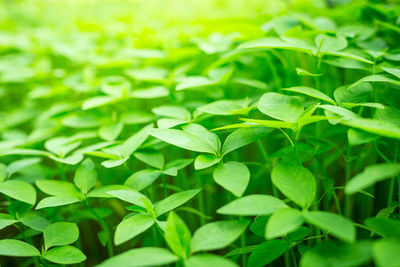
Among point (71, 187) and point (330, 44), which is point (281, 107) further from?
point (71, 187)

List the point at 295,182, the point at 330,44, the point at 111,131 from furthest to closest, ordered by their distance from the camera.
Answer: the point at 111,131 → the point at 330,44 → the point at 295,182

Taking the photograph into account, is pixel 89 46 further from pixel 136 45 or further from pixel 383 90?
pixel 383 90

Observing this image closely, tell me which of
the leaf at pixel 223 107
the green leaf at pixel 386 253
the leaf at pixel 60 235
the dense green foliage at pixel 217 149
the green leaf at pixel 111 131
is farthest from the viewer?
the green leaf at pixel 111 131

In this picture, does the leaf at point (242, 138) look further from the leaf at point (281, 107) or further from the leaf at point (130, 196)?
the leaf at point (130, 196)

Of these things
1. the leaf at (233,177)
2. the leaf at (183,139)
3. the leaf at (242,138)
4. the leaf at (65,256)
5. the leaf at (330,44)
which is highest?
the leaf at (330,44)

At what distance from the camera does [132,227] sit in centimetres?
49

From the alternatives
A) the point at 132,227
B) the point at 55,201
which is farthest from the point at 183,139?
the point at 55,201

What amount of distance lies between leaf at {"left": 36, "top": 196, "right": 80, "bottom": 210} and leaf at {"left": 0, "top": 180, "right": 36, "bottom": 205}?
50 millimetres

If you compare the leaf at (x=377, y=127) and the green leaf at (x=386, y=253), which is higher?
the leaf at (x=377, y=127)

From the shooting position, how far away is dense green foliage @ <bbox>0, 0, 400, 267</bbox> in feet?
1.50

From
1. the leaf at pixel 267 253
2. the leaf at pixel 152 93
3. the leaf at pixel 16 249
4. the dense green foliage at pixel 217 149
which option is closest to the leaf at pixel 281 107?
the dense green foliage at pixel 217 149

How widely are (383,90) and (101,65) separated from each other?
87 cm

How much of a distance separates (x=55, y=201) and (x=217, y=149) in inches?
13.1

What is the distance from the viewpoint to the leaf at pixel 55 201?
582 millimetres
